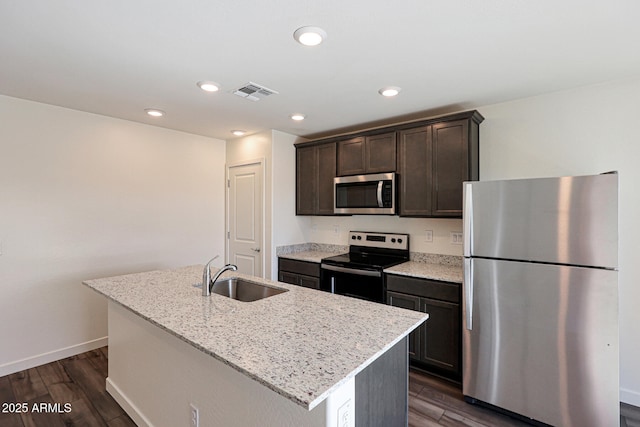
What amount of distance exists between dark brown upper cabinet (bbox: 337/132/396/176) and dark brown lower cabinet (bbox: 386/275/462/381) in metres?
1.13

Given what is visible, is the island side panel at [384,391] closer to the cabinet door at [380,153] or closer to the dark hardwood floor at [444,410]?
the dark hardwood floor at [444,410]

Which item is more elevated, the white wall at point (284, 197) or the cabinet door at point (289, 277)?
the white wall at point (284, 197)

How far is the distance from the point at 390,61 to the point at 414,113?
3.70ft

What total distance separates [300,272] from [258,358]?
2299 millimetres

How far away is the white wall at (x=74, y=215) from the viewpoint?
2.67 metres

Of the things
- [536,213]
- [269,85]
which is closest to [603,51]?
[536,213]

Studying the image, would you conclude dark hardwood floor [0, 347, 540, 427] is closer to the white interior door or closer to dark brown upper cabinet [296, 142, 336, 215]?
the white interior door

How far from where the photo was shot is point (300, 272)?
3449mm

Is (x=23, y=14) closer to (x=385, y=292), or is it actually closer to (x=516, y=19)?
(x=516, y=19)

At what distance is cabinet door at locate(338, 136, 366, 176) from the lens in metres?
3.30

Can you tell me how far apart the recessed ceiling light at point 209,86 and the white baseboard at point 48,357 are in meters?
2.74


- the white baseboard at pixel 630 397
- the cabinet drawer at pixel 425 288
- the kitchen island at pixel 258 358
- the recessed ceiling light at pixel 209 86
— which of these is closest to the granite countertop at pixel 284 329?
the kitchen island at pixel 258 358

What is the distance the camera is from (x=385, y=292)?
9.18 ft

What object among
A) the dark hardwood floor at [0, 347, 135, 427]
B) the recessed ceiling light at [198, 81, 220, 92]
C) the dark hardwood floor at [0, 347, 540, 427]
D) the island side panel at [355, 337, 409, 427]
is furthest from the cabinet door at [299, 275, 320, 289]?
the recessed ceiling light at [198, 81, 220, 92]
